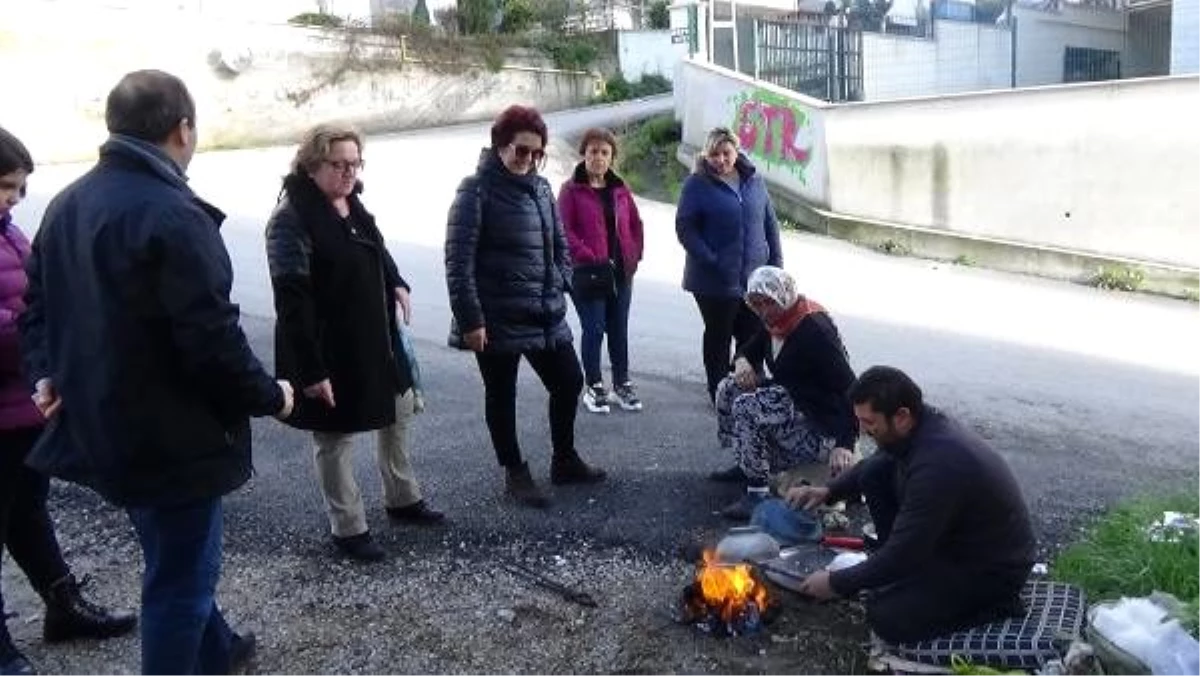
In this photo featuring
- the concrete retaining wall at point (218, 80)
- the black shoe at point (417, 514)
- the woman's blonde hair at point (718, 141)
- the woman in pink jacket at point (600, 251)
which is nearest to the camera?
the black shoe at point (417, 514)

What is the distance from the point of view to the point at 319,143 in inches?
160

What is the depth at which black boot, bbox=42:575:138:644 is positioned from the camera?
3.77 meters

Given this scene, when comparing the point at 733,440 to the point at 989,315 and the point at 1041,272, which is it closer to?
the point at 989,315

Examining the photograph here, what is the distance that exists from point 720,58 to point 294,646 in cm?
1646

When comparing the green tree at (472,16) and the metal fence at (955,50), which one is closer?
the metal fence at (955,50)

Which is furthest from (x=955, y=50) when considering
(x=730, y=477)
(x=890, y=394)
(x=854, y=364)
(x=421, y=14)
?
(x=421, y=14)

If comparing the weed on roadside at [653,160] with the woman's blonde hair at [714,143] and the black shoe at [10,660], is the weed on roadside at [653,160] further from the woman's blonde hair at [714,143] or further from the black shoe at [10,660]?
the black shoe at [10,660]

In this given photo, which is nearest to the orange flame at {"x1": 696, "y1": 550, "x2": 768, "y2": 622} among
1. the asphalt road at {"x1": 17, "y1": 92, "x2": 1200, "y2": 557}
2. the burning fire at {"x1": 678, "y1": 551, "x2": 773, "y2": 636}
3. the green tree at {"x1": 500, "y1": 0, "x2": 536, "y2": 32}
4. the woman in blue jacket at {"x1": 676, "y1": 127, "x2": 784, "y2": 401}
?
the burning fire at {"x1": 678, "y1": 551, "x2": 773, "y2": 636}

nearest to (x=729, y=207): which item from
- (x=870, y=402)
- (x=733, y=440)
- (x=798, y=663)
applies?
(x=733, y=440)

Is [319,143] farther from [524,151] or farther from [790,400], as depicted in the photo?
[790,400]

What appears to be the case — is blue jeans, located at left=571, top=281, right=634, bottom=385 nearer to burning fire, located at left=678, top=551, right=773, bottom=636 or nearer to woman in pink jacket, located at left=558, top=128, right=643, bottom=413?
woman in pink jacket, located at left=558, top=128, right=643, bottom=413

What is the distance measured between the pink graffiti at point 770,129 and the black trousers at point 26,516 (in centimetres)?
1242

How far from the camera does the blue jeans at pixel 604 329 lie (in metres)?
6.41

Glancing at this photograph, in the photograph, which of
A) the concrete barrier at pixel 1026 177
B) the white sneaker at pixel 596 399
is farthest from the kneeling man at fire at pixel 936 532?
the concrete barrier at pixel 1026 177
